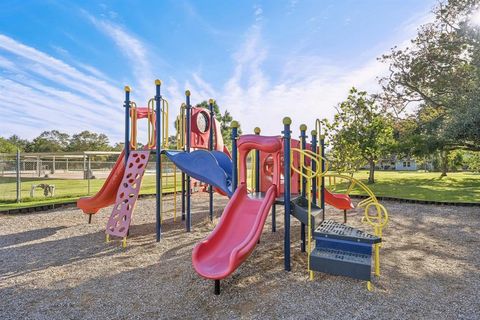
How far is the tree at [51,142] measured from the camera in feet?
172

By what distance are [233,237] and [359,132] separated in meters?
14.5

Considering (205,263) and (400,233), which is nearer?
(205,263)

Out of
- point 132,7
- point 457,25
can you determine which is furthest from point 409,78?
point 132,7

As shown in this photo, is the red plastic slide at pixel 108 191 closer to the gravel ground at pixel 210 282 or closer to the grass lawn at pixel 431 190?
the gravel ground at pixel 210 282

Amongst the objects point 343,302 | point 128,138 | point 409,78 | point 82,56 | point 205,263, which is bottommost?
Result: point 343,302

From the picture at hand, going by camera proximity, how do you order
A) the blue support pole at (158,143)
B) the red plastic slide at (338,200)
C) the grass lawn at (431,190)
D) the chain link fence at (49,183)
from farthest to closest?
1. the grass lawn at (431,190)
2. the chain link fence at (49,183)
3. the red plastic slide at (338,200)
4. the blue support pole at (158,143)

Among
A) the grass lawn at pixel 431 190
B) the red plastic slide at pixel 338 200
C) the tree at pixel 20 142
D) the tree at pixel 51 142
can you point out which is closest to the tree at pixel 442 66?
the grass lawn at pixel 431 190

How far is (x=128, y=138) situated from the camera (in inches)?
236

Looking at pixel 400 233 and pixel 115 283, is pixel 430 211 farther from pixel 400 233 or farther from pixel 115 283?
pixel 115 283

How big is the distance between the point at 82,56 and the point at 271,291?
417 inches

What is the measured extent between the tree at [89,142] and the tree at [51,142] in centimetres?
197

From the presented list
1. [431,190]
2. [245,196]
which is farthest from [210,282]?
[431,190]

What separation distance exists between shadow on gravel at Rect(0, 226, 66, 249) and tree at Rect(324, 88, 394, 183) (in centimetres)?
1443

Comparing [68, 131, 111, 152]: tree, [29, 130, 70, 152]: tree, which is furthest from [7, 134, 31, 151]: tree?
[68, 131, 111, 152]: tree
